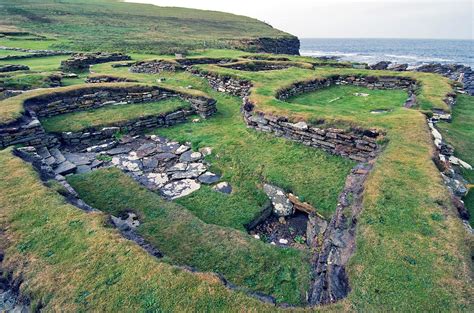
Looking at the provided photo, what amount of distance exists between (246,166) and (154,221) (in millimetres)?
4381

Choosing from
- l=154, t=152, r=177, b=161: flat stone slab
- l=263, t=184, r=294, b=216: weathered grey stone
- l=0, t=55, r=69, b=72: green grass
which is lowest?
l=263, t=184, r=294, b=216: weathered grey stone

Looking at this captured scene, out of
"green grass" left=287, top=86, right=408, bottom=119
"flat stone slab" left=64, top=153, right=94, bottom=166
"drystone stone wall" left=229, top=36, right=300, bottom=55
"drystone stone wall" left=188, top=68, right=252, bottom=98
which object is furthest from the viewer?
"drystone stone wall" left=229, top=36, right=300, bottom=55

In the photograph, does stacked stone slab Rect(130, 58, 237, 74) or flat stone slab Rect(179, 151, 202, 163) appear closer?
flat stone slab Rect(179, 151, 202, 163)

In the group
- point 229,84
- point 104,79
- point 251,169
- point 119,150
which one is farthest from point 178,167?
point 104,79

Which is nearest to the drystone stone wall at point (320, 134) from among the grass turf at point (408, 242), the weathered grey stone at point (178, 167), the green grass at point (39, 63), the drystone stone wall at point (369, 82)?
the grass turf at point (408, 242)

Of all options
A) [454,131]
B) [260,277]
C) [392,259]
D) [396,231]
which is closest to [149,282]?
[260,277]

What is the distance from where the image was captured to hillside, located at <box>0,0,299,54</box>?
5524 centimetres

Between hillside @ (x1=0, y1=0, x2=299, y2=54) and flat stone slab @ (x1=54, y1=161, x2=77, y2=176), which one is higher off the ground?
hillside @ (x1=0, y1=0, x2=299, y2=54)

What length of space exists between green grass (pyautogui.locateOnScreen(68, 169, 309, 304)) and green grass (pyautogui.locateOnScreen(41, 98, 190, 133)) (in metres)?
5.40

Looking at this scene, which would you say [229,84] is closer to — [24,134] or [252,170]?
[252,170]

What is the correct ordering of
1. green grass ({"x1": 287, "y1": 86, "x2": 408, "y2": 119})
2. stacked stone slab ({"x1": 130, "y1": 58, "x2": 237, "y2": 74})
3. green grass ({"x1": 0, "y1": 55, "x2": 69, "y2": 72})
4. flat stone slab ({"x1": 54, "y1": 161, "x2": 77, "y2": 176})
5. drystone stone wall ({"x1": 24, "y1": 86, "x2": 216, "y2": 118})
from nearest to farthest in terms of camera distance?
flat stone slab ({"x1": 54, "y1": 161, "x2": 77, "y2": 176}) < drystone stone wall ({"x1": 24, "y1": 86, "x2": 216, "y2": 118}) < green grass ({"x1": 287, "y1": 86, "x2": 408, "y2": 119}) < stacked stone slab ({"x1": 130, "y1": 58, "x2": 237, "y2": 74}) < green grass ({"x1": 0, "y1": 55, "x2": 69, "y2": 72})

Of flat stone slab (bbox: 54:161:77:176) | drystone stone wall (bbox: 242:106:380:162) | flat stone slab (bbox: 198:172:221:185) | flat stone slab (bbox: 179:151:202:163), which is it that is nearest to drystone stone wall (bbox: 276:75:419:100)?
drystone stone wall (bbox: 242:106:380:162)

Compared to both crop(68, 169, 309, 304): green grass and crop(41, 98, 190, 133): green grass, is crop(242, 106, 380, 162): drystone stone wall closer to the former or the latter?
crop(68, 169, 309, 304): green grass

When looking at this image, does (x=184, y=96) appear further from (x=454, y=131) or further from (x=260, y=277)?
(x=454, y=131)
